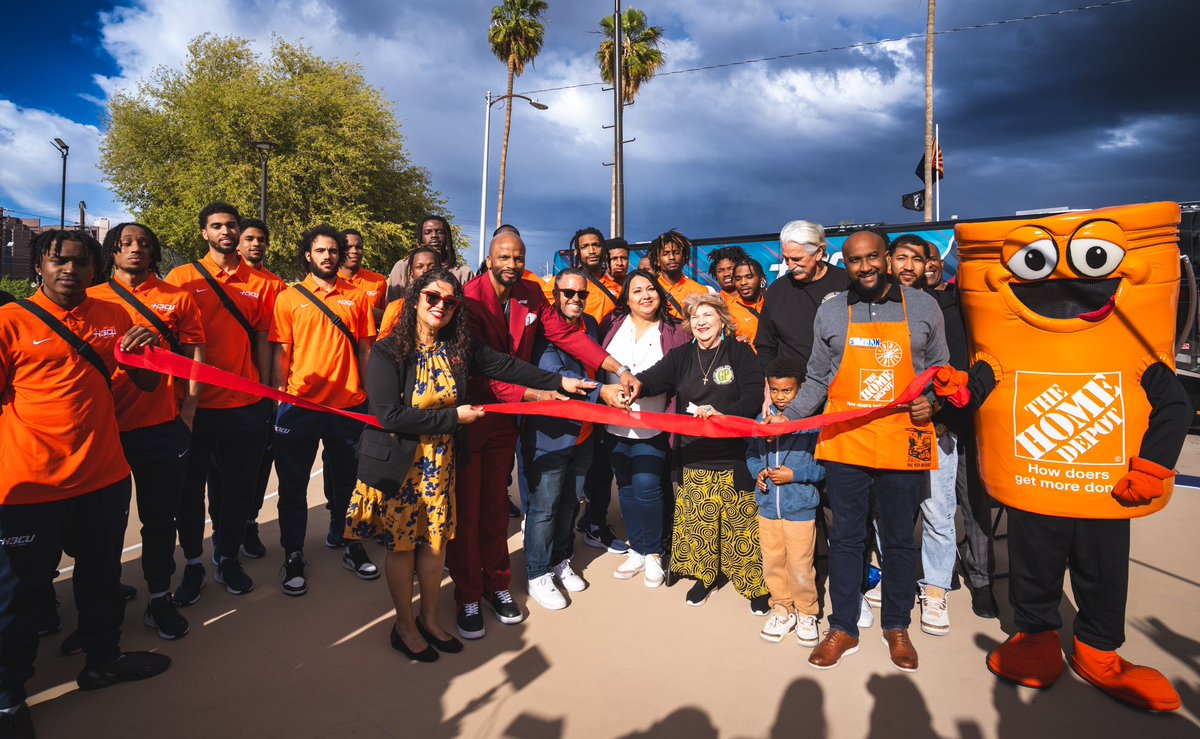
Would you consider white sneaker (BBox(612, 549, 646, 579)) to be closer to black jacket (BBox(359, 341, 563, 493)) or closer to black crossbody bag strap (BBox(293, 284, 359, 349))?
black jacket (BBox(359, 341, 563, 493))

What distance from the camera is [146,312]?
10.8 feet

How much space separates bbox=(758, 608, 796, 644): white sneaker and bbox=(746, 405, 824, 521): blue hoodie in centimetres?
53

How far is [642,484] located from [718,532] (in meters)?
0.58

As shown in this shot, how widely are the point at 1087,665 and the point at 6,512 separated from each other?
485 cm

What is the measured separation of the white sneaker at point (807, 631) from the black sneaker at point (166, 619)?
134 inches

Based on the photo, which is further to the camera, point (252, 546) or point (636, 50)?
point (636, 50)

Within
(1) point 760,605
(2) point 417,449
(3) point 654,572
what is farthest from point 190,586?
(1) point 760,605

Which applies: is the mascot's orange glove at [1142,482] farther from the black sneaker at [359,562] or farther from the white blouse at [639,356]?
the black sneaker at [359,562]

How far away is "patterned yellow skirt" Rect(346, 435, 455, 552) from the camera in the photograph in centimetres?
308

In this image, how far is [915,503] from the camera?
3.16 meters

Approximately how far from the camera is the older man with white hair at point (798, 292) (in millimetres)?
3840

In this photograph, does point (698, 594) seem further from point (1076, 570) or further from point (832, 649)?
point (1076, 570)

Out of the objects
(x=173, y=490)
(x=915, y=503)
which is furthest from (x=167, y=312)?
(x=915, y=503)

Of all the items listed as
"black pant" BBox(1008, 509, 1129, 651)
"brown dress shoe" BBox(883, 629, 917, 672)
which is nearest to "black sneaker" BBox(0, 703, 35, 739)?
"brown dress shoe" BBox(883, 629, 917, 672)
